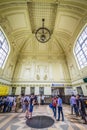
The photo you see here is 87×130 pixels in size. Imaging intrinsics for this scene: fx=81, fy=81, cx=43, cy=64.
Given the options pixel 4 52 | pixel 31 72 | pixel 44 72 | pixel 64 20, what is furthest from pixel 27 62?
pixel 64 20

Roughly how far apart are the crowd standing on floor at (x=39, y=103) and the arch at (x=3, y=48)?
200 inches

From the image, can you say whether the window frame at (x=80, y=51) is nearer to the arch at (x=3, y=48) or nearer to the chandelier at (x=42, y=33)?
the chandelier at (x=42, y=33)

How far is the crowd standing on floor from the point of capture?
4.90 m

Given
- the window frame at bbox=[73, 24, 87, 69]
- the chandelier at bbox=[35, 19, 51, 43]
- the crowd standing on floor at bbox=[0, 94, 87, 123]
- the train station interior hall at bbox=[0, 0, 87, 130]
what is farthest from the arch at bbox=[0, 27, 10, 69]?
the window frame at bbox=[73, 24, 87, 69]

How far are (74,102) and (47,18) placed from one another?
9910 millimetres

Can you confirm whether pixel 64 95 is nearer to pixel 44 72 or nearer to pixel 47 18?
pixel 44 72

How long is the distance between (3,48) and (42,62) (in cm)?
744

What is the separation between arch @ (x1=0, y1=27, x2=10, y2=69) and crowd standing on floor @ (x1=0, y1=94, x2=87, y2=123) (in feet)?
16.7

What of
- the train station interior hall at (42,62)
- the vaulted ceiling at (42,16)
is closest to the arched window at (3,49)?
the train station interior hall at (42,62)

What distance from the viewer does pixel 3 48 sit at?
10.9 meters

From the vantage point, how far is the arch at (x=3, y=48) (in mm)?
10242

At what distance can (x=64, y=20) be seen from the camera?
10.0m

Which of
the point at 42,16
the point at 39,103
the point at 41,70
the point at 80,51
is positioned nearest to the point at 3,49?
the point at 42,16

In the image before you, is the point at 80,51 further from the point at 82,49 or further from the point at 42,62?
the point at 42,62
